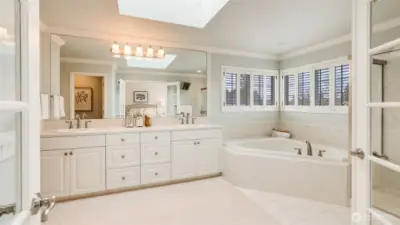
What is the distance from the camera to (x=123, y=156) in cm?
312

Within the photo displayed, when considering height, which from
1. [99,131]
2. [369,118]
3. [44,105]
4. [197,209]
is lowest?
[197,209]

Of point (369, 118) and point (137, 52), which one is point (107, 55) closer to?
point (137, 52)

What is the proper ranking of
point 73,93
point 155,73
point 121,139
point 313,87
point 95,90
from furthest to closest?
1. point 313,87
2. point 155,73
3. point 95,90
4. point 73,93
5. point 121,139

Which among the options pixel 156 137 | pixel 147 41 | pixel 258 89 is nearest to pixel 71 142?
pixel 156 137

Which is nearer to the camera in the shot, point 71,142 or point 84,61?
point 71,142

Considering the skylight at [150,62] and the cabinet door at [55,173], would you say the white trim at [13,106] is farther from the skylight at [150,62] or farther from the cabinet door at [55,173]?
the skylight at [150,62]

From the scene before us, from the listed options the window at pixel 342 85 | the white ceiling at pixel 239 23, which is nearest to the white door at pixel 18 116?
the white ceiling at pixel 239 23

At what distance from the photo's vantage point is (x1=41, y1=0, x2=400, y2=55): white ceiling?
97.3 inches

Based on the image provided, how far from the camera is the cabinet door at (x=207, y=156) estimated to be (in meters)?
3.62

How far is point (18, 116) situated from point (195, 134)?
294 cm

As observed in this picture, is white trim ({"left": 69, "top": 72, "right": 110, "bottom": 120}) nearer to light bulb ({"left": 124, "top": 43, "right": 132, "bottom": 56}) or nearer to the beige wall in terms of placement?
the beige wall

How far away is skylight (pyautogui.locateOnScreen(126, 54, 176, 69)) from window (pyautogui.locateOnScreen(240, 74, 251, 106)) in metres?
1.45

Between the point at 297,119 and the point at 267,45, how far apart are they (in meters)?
1.54

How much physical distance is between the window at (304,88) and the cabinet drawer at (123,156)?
3.13 meters
